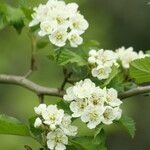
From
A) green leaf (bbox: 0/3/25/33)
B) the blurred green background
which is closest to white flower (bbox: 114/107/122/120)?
green leaf (bbox: 0/3/25/33)

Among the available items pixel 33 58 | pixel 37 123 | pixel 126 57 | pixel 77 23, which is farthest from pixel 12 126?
pixel 126 57

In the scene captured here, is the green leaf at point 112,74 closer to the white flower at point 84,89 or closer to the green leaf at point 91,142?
the white flower at point 84,89

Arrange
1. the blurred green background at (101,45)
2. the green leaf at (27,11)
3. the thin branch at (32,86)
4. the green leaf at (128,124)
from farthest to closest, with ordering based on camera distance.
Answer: the blurred green background at (101,45) < the green leaf at (27,11) < the thin branch at (32,86) < the green leaf at (128,124)

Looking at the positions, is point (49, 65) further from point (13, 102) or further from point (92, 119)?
point (92, 119)

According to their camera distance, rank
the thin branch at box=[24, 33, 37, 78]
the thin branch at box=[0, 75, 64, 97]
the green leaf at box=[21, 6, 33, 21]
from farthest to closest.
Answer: the thin branch at box=[24, 33, 37, 78], the green leaf at box=[21, 6, 33, 21], the thin branch at box=[0, 75, 64, 97]

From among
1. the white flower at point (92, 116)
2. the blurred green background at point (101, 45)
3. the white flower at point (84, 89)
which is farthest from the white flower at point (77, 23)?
the blurred green background at point (101, 45)

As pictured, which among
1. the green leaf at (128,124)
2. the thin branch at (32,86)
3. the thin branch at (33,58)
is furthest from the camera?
the thin branch at (33,58)

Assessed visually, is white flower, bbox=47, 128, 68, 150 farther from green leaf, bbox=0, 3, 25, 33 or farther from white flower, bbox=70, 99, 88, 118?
green leaf, bbox=0, 3, 25, 33
